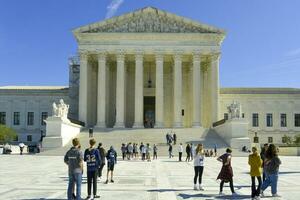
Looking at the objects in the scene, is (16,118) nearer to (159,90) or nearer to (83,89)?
(83,89)

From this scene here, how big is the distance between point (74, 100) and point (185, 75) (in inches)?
774

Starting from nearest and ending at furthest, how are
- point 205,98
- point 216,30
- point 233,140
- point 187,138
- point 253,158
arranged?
point 253,158
point 233,140
point 187,138
point 216,30
point 205,98

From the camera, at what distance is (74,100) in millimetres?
79000

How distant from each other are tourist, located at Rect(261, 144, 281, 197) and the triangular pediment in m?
52.4

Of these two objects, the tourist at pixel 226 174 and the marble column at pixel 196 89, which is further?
the marble column at pixel 196 89

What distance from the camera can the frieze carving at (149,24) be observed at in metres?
67.8

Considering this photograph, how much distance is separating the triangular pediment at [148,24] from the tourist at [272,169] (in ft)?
172

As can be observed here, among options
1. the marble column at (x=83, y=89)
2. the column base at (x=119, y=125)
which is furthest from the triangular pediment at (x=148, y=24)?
the column base at (x=119, y=125)

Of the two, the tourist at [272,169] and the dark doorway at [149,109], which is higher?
the dark doorway at [149,109]

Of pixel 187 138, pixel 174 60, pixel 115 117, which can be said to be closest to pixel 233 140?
pixel 187 138

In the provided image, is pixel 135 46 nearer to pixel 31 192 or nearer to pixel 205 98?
pixel 205 98

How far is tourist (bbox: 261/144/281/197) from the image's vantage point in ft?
53.8

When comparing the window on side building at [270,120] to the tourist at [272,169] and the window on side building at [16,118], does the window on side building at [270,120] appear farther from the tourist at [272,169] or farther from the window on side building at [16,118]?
the tourist at [272,169]

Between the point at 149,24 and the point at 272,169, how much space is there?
5387 cm
